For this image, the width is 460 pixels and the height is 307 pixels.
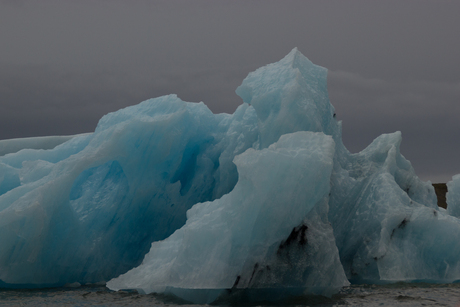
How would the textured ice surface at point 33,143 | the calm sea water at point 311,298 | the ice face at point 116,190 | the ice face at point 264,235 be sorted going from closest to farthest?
the calm sea water at point 311,298 → the ice face at point 264,235 → the ice face at point 116,190 → the textured ice surface at point 33,143

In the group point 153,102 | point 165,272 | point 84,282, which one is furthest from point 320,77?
point 84,282

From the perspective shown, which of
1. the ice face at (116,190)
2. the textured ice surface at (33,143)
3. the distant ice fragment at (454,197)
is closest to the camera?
the ice face at (116,190)

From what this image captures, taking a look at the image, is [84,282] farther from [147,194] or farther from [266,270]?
[266,270]

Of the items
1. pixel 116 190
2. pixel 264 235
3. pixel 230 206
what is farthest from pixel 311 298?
pixel 116 190

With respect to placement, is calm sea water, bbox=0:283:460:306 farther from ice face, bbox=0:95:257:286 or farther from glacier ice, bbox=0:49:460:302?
ice face, bbox=0:95:257:286

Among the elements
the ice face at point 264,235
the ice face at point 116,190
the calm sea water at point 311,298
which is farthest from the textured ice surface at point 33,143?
the ice face at point 264,235

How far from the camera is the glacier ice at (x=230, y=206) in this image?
6520 millimetres

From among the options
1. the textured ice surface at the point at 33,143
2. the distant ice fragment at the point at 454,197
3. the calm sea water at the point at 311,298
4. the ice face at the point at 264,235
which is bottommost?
the calm sea water at the point at 311,298

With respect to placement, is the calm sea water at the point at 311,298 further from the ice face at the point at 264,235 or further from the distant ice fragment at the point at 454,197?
the distant ice fragment at the point at 454,197

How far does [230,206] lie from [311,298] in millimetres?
1677

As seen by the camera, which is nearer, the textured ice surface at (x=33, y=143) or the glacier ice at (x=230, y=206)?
the glacier ice at (x=230, y=206)

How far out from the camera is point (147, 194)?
9578 millimetres

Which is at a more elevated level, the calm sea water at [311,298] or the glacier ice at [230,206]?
the glacier ice at [230,206]

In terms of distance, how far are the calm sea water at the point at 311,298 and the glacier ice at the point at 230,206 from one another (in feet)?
0.96
